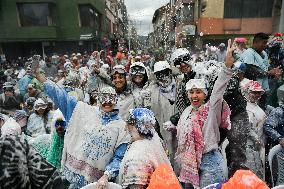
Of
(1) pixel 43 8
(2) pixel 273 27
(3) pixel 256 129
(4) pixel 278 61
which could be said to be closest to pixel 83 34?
(1) pixel 43 8

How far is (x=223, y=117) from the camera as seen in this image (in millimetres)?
3082

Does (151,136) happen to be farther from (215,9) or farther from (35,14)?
(35,14)

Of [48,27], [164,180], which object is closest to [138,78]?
[164,180]

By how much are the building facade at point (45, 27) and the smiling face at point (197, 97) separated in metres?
23.4

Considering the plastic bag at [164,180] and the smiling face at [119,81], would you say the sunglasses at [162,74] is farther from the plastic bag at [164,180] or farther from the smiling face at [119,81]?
the plastic bag at [164,180]

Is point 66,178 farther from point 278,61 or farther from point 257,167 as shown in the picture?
point 278,61

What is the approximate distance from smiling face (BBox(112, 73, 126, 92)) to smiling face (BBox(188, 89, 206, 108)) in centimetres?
115

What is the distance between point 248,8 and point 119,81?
22300mm

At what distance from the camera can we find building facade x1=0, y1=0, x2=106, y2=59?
80.7 ft

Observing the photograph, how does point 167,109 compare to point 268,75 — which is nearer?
point 167,109

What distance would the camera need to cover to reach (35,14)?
983 inches

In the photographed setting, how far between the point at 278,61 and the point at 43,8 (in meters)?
21.9

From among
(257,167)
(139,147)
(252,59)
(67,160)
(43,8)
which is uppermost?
(43,8)

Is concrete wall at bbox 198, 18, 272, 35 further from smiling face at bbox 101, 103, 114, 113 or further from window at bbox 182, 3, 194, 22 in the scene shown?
smiling face at bbox 101, 103, 114, 113
